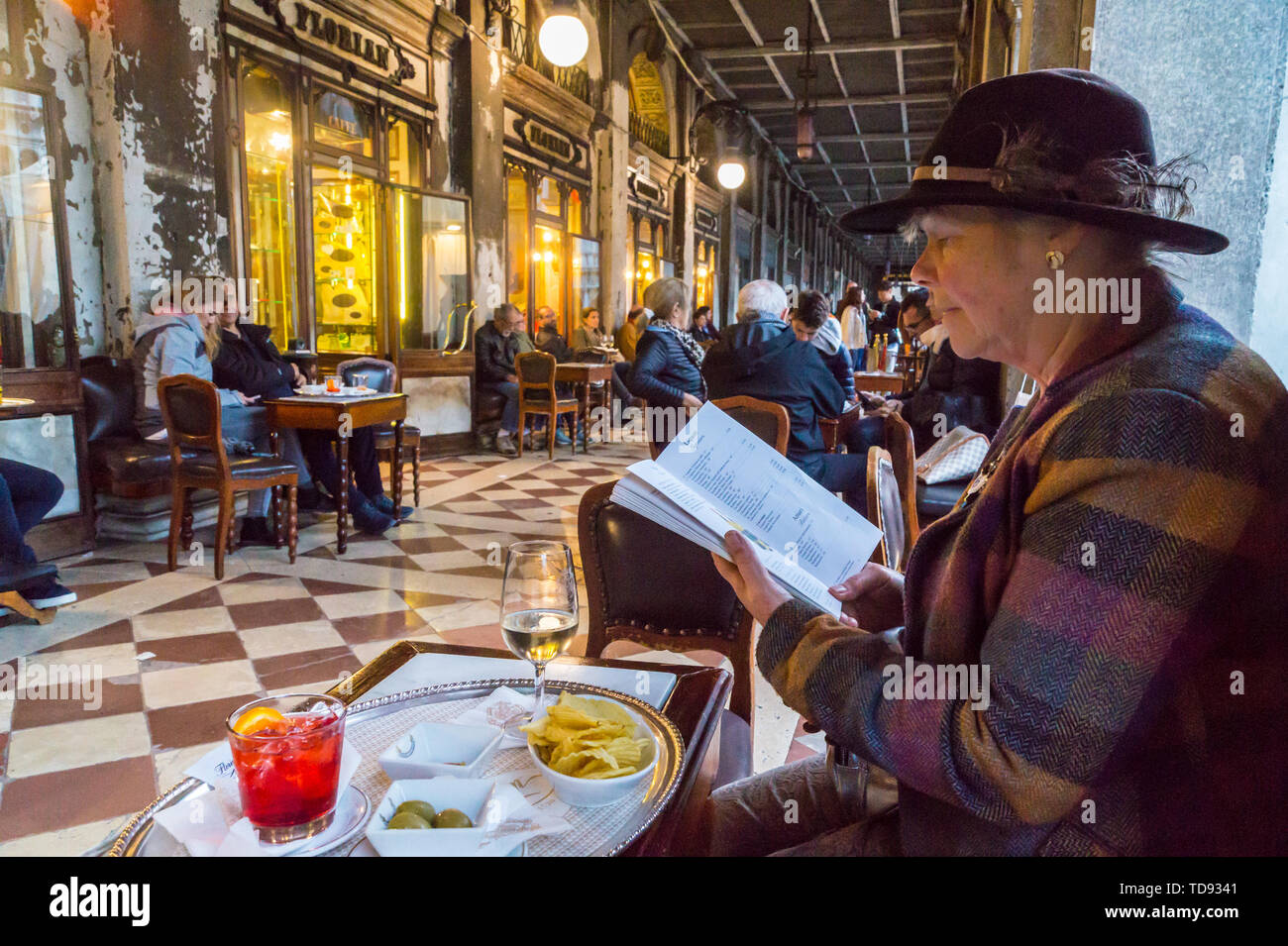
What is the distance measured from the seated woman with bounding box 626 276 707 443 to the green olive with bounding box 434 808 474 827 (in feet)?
13.8

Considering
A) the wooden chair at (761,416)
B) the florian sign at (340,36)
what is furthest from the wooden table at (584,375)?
the wooden chair at (761,416)

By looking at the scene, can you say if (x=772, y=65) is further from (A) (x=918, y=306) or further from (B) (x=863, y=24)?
(A) (x=918, y=306)

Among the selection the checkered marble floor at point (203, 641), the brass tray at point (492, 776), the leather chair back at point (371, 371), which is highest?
the leather chair back at point (371, 371)

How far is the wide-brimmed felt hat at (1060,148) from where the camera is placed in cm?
86

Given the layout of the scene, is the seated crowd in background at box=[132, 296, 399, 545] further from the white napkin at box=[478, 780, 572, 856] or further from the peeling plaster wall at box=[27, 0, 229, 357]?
the white napkin at box=[478, 780, 572, 856]

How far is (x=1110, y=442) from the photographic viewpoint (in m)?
0.74

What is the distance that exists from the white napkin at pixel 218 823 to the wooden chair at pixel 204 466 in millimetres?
3440

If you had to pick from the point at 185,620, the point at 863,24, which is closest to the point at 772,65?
the point at 863,24

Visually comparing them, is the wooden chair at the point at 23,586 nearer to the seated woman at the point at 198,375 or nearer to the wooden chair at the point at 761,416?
the seated woman at the point at 198,375

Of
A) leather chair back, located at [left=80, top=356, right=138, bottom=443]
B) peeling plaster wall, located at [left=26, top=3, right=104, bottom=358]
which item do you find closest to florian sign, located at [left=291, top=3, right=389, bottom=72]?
peeling plaster wall, located at [left=26, top=3, right=104, bottom=358]

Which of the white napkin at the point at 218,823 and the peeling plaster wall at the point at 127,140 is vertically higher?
the peeling plaster wall at the point at 127,140

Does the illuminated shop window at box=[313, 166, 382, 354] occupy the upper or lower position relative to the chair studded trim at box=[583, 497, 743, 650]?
upper

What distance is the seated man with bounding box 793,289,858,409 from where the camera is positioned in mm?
5023
